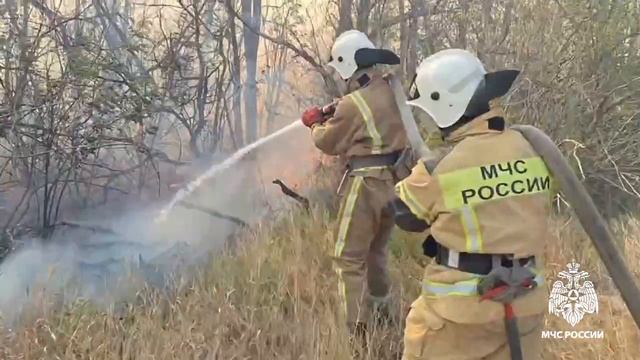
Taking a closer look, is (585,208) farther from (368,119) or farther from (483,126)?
(368,119)

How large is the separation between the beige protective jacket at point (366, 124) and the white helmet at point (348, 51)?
0.06 meters

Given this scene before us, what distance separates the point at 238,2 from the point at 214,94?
0.64 meters

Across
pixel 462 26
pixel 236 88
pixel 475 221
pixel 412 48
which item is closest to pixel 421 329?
pixel 475 221

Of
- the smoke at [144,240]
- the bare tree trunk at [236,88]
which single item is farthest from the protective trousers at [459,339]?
the bare tree trunk at [236,88]

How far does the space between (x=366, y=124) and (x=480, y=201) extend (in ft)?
4.82

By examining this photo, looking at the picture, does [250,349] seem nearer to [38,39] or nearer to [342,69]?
[342,69]

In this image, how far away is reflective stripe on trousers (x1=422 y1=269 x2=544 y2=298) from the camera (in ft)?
8.36

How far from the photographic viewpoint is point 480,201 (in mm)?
2480

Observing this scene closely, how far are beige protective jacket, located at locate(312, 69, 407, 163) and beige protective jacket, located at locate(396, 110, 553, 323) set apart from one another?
4.31 feet

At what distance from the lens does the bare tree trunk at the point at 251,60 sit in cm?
520

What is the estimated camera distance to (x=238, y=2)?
5172 millimetres

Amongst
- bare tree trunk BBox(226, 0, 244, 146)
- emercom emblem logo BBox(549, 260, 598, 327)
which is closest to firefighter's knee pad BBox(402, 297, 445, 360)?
emercom emblem logo BBox(549, 260, 598, 327)

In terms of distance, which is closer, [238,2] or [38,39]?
[38,39]

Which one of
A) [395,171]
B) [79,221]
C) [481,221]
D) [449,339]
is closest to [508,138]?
[481,221]
